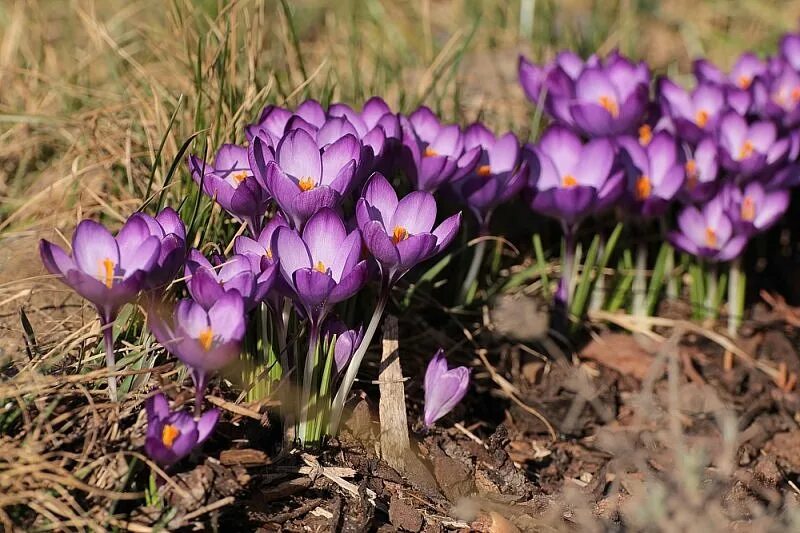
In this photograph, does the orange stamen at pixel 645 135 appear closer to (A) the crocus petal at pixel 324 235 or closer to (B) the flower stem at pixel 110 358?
(A) the crocus petal at pixel 324 235

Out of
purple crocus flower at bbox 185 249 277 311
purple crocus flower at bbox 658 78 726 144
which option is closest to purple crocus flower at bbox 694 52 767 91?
purple crocus flower at bbox 658 78 726 144

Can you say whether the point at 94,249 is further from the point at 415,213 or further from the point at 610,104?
the point at 610,104

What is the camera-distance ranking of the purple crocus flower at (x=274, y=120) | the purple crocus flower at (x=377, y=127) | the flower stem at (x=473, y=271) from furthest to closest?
the flower stem at (x=473, y=271), the purple crocus flower at (x=274, y=120), the purple crocus flower at (x=377, y=127)

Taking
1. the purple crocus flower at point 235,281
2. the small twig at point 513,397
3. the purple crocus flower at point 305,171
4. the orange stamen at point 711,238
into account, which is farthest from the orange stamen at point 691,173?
the purple crocus flower at point 235,281

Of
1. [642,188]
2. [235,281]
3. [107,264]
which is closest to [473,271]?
[642,188]

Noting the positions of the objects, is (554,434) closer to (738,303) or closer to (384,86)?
(738,303)

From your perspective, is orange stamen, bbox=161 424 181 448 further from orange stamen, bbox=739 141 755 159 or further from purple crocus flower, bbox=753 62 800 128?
purple crocus flower, bbox=753 62 800 128
